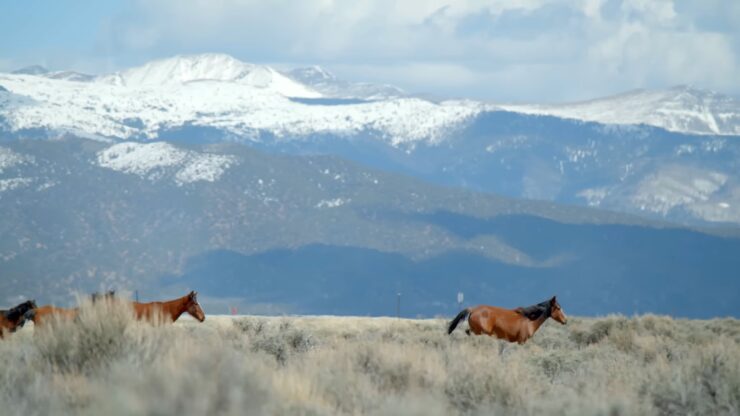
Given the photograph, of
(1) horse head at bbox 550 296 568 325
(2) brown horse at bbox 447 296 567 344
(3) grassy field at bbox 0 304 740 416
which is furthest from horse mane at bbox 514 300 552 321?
(3) grassy field at bbox 0 304 740 416

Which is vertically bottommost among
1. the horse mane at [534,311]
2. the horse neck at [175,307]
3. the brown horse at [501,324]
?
the brown horse at [501,324]

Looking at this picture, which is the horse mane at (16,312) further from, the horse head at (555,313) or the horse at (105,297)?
the horse head at (555,313)

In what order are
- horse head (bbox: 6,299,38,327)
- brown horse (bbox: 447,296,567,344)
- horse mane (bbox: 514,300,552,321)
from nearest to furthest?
horse head (bbox: 6,299,38,327) → brown horse (bbox: 447,296,567,344) → horse mane (bbox: 514,300,552,321)

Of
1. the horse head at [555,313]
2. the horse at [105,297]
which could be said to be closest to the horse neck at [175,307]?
the horse at [105,297]

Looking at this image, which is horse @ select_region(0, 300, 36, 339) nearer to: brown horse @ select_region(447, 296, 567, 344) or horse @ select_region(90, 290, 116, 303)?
horse @ select_region(90, 290, 116, 303)

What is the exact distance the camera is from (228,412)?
36.4 feet

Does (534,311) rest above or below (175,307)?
below

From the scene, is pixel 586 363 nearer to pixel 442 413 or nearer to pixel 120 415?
pixel 442 413

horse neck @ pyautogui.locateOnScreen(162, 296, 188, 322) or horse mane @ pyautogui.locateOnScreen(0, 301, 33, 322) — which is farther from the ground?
horse neck @ pyautogui.locateOnScreen(162, 296, 188, 322)

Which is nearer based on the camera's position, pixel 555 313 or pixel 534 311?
pixel 534 311

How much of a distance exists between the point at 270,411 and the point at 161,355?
216 centimetres

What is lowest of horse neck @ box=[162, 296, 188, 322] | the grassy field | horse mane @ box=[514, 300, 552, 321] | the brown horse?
the grassy field

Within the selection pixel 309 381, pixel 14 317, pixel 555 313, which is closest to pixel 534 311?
pixel 555 313

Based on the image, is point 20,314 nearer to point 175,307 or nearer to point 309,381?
point 175,307
